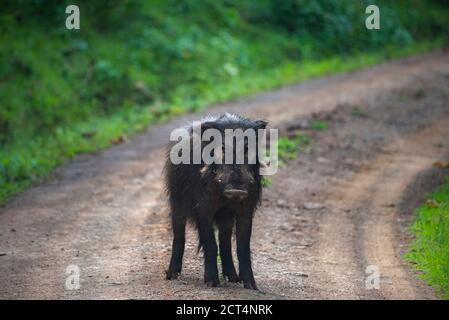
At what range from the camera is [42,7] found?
2116 cm

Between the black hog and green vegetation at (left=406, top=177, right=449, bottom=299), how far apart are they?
6.87 feet

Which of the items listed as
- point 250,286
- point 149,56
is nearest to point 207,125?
point 250,286

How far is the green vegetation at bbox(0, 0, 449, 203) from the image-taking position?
1727cm

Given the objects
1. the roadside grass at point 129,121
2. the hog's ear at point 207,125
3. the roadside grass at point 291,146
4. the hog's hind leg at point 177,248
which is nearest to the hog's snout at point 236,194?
the hog's ear at point 207,125

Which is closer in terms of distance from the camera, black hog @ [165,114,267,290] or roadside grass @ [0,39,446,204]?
black hog @ [165,114,267,290]

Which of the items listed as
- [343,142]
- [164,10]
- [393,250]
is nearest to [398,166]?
[343,142]

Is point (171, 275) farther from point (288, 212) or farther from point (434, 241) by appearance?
point (288, 212)

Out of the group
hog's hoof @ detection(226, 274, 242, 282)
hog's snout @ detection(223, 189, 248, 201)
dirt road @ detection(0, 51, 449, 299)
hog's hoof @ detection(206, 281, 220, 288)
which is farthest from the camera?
dirt road @ detection(0, 51, 449, 299)

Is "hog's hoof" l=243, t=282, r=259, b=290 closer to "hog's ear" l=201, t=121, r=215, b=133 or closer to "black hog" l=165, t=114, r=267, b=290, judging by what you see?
"black hog" l=165, t=114, r=267, b=290

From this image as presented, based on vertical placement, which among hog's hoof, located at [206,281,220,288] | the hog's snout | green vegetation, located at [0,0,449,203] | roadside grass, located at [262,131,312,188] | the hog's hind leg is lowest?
hog's hoof, located at [206,281,220,288]

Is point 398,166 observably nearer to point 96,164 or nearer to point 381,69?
point 96,164

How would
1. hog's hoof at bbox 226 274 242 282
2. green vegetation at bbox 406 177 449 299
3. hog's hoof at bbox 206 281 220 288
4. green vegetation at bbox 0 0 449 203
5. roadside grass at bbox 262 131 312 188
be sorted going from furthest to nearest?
1. green vegetation at bbox 0 0 449 203
2. roadside grass at bbox 262 131 312 188
3. green vegetation at bbox 406 177 449 299
4. hog's hoof at bbox 226 274 242 282
5. hog's hoof at bbox 206 281 220 288

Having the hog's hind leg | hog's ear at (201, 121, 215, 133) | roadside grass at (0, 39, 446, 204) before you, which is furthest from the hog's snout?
roadside grass at (0, 39, 446, 204)

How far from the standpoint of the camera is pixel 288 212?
12.2m
